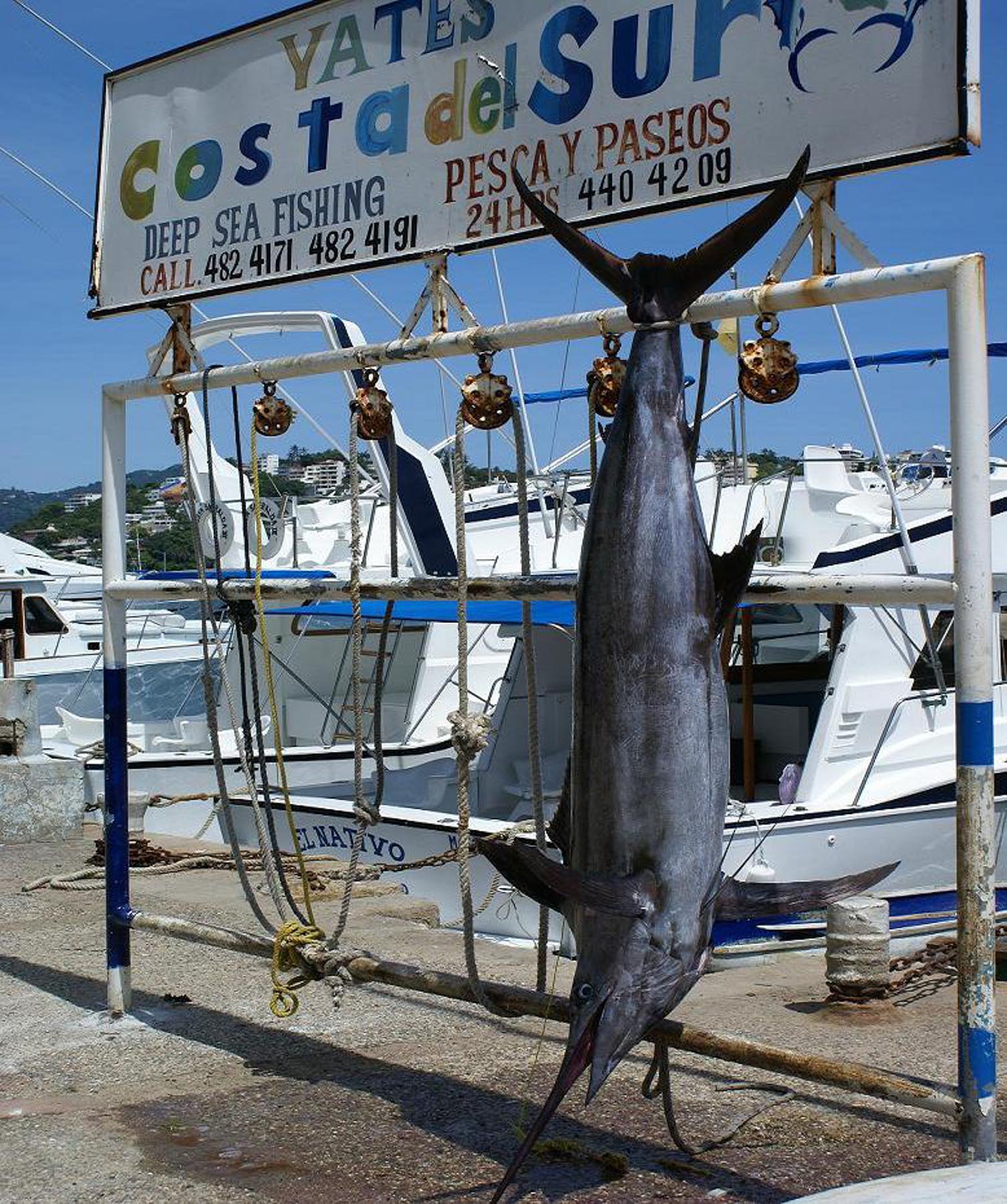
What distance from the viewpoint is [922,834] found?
8.80m

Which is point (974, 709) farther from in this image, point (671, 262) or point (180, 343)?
point (180, 343)

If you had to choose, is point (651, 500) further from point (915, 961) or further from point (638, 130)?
point (915, 961)

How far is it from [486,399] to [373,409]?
1.43 feet

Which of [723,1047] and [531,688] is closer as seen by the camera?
[723,1047]

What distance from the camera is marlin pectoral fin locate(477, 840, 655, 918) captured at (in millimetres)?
2648

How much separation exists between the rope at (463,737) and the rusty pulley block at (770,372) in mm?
806

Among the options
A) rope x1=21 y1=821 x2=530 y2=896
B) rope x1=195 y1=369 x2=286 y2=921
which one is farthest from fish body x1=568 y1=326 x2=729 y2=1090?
rope x1=21 y1=821 x2=530 y2=896

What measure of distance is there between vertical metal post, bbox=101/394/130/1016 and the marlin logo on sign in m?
2.56

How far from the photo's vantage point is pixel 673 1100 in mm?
3785

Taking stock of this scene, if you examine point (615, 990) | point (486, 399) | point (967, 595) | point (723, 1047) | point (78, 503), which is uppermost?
point (78, 503)

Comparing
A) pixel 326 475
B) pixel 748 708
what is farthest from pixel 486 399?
pixel 326 475

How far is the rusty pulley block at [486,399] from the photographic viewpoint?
366cm

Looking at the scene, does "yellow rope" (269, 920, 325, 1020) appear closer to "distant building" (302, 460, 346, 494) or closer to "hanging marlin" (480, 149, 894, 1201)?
"hanging marlin" (480, 149, 894, 1201)

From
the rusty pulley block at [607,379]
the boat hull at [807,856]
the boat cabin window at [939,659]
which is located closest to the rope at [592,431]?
the rusty pulley block at [607,379]
